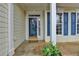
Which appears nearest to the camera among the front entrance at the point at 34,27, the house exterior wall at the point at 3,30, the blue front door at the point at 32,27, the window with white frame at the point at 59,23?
the house exterior wall at the point at 3,30

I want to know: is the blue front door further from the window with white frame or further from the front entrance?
the window with white frame

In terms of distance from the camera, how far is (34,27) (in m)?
18.0

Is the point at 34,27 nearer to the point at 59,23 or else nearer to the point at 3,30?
the point at 59,23

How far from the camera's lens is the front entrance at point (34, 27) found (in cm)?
1750

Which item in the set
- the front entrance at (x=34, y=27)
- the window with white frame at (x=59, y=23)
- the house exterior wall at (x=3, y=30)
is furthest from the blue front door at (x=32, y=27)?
the house exterior wall at (x=3, y=30)

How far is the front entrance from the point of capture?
57.4 ft

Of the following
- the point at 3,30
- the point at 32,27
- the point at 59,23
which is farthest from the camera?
the point at 32,27

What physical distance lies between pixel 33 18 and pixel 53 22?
10060 millimetres

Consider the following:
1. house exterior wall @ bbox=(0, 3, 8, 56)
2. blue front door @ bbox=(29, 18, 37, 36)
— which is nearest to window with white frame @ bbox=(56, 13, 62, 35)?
blue front door @ bbox=(29, 18, 37, 36)

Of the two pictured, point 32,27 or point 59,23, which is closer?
point 59,23

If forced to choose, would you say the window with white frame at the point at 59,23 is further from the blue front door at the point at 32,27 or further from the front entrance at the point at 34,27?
the blue front door at the point at 32,27

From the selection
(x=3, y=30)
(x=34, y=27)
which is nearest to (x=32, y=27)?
(x=34, y=27)

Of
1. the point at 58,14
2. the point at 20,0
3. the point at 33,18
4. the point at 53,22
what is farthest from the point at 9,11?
the point at 33,18

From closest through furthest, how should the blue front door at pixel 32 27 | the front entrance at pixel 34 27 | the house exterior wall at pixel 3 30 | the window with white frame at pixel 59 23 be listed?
the house exterior wall at pixel 3 30
the window with white frame at pixel 59 23
the front entrance at pixel 34 27
the blue front door at pixel 32 27
